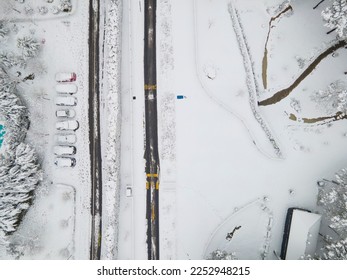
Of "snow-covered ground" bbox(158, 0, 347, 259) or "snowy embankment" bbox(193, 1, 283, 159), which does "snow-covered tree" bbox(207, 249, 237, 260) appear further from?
"snowy embankment" bbox(193, 1, 283, 159)

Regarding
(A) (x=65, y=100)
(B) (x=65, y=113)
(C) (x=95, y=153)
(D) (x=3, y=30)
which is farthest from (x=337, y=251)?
(D) (x=3, y=30)

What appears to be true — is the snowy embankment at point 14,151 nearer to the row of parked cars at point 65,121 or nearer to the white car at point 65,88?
the row of parked cars at point 65,121

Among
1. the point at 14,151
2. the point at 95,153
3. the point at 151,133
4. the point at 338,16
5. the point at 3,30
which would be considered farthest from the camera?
the point at 151,133

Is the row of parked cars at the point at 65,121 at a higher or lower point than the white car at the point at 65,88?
lower

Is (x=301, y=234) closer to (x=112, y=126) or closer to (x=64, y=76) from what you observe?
(x=112, y=126)

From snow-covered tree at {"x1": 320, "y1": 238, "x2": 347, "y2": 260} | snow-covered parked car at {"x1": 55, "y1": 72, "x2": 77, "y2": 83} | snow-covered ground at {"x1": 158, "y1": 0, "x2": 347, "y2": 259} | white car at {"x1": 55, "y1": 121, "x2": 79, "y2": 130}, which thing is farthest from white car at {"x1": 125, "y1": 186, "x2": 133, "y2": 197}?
snow-covered tree at {"x1": 320, "y1": 238, "x2": 347, "y2": 260}

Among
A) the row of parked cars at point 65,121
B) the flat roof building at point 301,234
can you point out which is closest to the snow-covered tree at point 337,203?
the flat roof building at point 301,234

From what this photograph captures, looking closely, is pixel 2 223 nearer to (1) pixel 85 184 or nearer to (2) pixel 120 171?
(1) pixel 85 184
